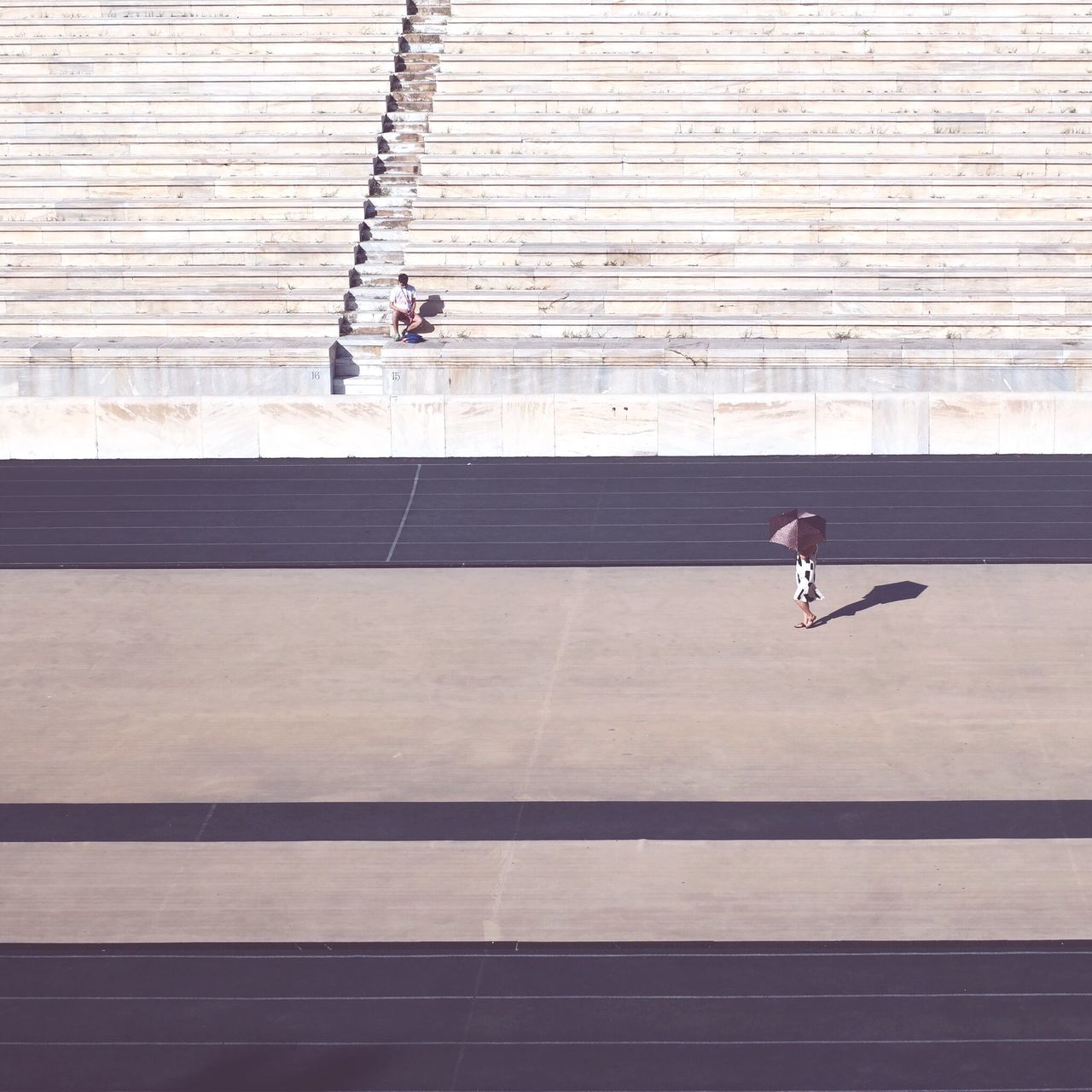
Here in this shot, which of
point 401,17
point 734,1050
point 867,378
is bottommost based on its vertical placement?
point 734,1050

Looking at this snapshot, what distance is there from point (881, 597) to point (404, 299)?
8.61 meters

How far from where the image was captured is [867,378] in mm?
19172

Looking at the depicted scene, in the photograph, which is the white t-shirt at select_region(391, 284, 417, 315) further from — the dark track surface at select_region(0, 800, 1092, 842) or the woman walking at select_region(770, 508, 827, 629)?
the dark track surface at select_region(0, 800, 1092, 842)

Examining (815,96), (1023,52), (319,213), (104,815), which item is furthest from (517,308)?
(104,815)

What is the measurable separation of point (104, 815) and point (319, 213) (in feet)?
47.6

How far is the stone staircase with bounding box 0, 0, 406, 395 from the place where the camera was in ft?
66.3

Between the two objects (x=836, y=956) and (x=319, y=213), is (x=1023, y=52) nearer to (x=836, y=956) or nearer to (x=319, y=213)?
(x=319, y=213)

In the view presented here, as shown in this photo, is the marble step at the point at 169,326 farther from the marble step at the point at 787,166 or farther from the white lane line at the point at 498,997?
the white lane line at the point at 498,997

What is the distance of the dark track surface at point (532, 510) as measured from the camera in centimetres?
1562

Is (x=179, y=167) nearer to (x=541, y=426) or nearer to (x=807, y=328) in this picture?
(x=541, y=426)

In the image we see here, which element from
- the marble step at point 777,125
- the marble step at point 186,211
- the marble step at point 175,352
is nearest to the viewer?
the marble step at point 175,352

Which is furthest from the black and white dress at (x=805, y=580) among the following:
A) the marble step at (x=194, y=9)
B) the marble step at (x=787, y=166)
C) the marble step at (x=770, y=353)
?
the marble step at (x=194, y=9)

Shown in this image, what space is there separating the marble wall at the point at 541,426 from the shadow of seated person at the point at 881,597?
359cm

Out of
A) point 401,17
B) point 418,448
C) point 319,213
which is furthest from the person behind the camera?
point 401,17
